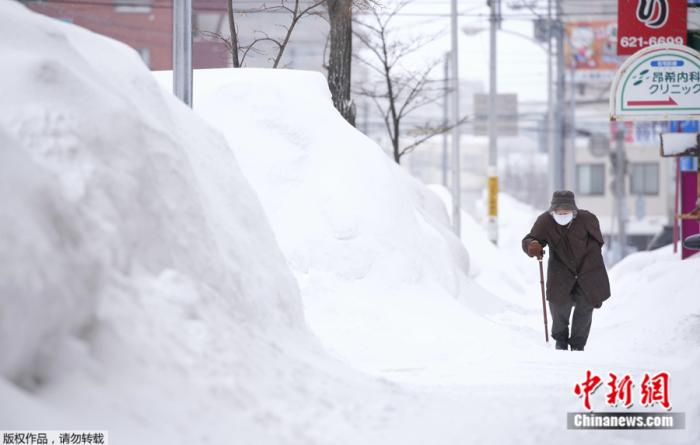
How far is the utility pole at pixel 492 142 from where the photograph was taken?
25.7 m

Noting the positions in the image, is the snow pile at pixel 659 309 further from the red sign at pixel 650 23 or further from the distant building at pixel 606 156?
the distant building at pixel 606 156

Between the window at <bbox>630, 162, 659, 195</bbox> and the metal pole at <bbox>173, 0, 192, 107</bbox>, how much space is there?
5881 cm

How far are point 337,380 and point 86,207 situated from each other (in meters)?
1.63

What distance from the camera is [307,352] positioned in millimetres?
5938

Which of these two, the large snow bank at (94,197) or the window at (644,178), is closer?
the large snow bank at (94,197)

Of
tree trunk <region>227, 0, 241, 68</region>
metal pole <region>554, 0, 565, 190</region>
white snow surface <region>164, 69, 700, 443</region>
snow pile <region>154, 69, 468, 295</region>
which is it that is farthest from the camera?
metal pole <region>554, 0, 565, 190</region>

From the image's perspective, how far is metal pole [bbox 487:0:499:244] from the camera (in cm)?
2566

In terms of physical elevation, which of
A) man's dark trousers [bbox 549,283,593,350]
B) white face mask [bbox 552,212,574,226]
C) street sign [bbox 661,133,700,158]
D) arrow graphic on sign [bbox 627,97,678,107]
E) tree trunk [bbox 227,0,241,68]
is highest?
tree trunk [bbox 227,0,241,68]

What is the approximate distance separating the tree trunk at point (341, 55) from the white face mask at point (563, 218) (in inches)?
226

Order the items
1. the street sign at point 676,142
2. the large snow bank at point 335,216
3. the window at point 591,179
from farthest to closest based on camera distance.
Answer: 1. the window at point 591,179
2. the street sign at point 676,142
3. the large snow bank at point 335,216

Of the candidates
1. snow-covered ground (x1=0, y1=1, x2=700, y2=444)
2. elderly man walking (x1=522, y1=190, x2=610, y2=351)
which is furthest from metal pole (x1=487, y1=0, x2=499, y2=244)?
snow-covered ground (x1=0, y1=1, x2=700, y2=444)

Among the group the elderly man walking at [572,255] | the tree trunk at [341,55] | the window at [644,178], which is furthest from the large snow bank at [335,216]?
the window at [644,178]

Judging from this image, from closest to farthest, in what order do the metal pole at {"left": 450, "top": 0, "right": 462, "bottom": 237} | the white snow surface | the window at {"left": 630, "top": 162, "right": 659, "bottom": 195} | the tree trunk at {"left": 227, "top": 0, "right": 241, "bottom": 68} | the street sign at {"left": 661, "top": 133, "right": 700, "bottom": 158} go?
the white snow surface < the tree trunk at {"left": 227, "top": 0, "right": 241, "bottom": 68} < the street sign at {"left": 661, "top": 133, "right": 700, "bottom": 158} < the metal pole at {"left": 450, "top": 0, "right": 462, "bottom": 237} < the window at {"left": 630, "top": 162, "right": 659, "bottom": 195}

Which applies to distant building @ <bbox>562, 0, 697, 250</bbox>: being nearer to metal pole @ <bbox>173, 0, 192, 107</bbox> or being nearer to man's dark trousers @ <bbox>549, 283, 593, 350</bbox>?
man's dark trousers @ <bbox>549, 283, 593, 350</bbox>
